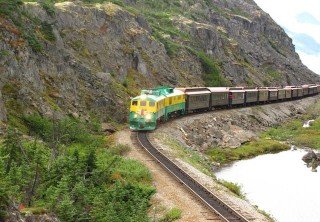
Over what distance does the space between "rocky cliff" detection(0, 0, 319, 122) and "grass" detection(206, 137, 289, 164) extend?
37.5 feet

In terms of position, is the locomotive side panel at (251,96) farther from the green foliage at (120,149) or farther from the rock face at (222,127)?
the green foliage at (120,149)

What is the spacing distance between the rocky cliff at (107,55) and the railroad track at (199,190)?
10.3 metres

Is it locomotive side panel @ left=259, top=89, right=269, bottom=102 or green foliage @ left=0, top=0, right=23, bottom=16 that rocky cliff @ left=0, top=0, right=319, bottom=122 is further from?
locomotive side panel @ left=259, top=89, right=269, bottom=102

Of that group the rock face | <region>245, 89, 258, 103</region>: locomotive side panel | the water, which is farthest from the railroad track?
<region>245, 89, 258, 103</region>: locomotive side panel

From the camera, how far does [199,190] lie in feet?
84.6

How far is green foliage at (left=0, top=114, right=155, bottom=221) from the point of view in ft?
55.8

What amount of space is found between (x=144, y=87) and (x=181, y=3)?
80220 millimetres

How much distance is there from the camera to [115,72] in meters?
62.4

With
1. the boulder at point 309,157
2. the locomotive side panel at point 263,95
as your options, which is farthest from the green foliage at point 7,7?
the locomotive side panel at point 263,95

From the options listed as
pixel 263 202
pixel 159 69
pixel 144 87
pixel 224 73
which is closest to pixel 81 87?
pixel 144 87

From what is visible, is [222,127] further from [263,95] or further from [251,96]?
[263,95]

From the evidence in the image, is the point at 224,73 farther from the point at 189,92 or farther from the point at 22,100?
the point at 22,100

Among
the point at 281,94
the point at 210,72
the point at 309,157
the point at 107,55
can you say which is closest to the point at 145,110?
the point at 309,157

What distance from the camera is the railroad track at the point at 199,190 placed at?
21.6 m
